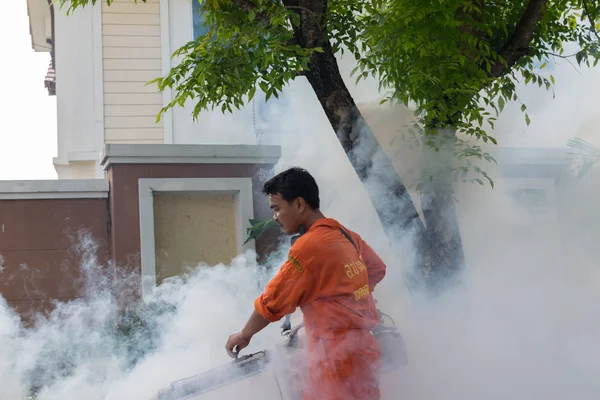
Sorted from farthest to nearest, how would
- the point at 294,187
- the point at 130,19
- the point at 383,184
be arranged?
1. the point at 130,19
2. the point at 383,184
3. the point at 294,187

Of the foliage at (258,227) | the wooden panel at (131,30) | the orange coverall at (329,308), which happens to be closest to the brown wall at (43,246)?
the foliage at (258,227)

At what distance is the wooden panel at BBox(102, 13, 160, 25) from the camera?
9461 mm

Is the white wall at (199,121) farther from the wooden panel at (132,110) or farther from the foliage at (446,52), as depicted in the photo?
the foliage at (446,52)

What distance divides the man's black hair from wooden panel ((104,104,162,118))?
6666 millimetres

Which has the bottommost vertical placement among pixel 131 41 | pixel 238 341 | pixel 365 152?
pixel 238 341

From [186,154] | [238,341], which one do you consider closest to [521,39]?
[238,341]

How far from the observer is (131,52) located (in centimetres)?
951

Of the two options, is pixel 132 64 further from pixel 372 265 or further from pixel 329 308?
pixel 329 308

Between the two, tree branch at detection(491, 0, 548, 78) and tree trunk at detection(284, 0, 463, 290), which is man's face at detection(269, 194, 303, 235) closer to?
tree trunk at detection(284, 0, 463, 290)

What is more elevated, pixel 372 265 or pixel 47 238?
pixel 372 265

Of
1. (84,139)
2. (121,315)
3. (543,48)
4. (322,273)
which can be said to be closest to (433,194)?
(543,48)

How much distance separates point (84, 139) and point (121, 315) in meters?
3.79

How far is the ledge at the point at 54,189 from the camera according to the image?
261 inches

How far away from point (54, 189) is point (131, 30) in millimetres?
3686
